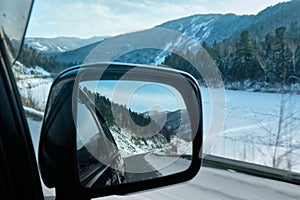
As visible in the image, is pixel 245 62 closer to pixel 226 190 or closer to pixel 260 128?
pixel 260 128

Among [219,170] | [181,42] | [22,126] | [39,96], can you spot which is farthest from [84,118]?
[219,170]

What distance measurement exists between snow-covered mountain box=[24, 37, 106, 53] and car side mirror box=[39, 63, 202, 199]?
77cm

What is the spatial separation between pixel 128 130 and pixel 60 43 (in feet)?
3.34

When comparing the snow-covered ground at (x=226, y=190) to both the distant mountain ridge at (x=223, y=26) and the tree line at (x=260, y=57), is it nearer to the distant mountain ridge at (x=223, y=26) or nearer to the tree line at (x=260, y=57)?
the tree line at (x=260, y=57)

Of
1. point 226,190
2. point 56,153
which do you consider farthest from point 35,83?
point 226,190

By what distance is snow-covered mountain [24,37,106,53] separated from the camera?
5.89ft

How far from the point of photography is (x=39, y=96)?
4.86 ft

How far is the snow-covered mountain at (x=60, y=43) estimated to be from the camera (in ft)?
5.89

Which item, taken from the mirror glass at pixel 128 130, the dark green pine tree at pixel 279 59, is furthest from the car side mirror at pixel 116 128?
the dark green pine tree at pixel 279 59

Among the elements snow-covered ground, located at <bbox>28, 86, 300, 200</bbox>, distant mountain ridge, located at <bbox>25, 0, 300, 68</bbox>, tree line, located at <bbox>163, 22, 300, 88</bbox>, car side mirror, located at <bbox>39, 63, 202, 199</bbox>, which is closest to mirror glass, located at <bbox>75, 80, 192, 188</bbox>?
car side mirror, located at <bbox>39, 63, 202, 199</bbox>

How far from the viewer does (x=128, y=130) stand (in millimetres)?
1133

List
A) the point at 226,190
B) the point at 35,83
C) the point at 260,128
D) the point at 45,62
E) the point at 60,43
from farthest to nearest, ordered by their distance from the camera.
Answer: the point at 260,128
the point at 226,190
the point at 60,43
the point at 45,62
the point at 35,83

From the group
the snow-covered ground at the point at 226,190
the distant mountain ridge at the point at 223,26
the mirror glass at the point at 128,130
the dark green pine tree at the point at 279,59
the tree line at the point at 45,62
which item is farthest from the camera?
the dark green pine tree at the point at 279,59

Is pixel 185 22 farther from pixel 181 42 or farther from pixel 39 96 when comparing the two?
pixel 39 96
